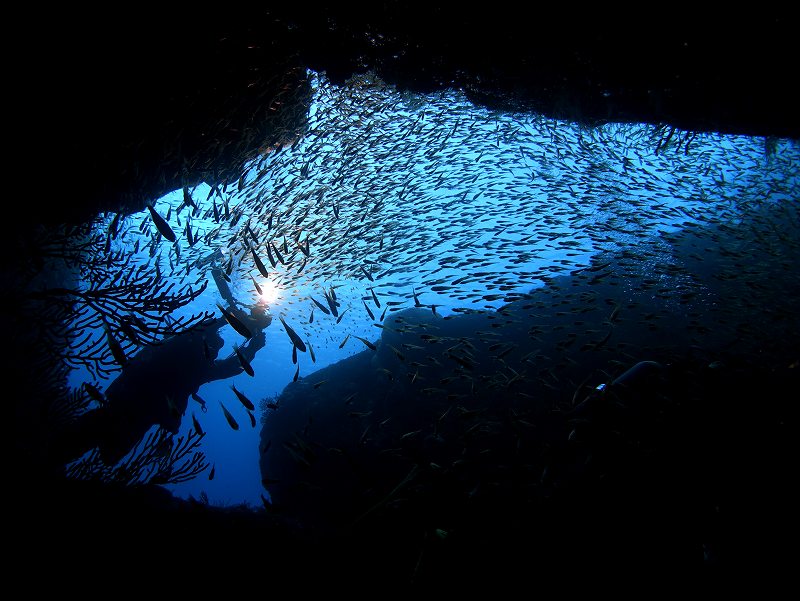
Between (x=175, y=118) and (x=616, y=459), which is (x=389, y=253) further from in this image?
(x=616, y=459)

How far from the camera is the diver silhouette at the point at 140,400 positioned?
7.84 metres

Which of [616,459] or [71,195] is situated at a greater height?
[71,195]

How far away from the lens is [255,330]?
1205cm

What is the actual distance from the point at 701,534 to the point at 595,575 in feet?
6.23

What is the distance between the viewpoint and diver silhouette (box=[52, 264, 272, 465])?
7.84m

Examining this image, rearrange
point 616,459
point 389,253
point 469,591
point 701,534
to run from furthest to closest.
Answer: 1. point 389,253
2. point 616,459
3. point 701,534
4. point 469,591

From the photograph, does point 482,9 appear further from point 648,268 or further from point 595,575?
point 648,268

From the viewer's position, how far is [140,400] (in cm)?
870

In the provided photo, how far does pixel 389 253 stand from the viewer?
9422 millimetres

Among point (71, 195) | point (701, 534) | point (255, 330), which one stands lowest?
point (701, 534)

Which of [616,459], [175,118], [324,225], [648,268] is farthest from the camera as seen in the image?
[648,268]

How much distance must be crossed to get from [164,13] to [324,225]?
451 cm

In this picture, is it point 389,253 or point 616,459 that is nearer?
point 616,459

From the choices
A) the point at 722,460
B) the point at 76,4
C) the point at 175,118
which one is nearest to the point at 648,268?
the point at 722,460
